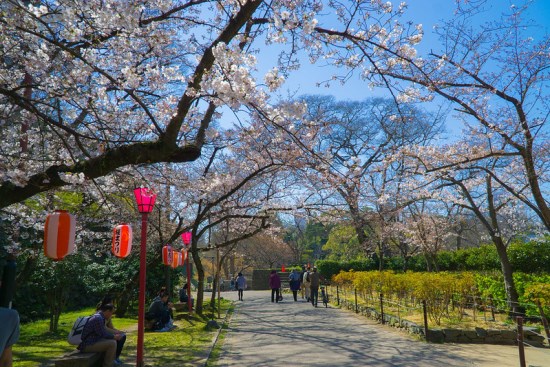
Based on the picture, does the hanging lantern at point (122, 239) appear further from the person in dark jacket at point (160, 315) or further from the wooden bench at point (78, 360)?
the wooden bench at point (78, 360)

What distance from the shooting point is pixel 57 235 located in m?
6.82

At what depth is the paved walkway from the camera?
7.45 metres

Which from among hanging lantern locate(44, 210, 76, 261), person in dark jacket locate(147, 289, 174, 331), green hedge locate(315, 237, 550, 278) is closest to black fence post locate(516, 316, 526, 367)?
hanging lantern locate(44, 210, 76, 261)

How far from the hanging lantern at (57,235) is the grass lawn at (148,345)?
86.5 inches

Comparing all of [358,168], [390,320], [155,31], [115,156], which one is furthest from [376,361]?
[155,31]

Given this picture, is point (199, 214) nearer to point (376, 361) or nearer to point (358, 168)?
point (358, 168)

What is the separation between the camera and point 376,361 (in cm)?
754

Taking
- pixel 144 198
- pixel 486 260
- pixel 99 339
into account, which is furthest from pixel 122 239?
pixel 486 260

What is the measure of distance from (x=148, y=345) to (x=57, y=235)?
12.5 feet

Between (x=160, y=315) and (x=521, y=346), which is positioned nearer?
(x=521, y=346)

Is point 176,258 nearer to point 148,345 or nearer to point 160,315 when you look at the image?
point 160,315

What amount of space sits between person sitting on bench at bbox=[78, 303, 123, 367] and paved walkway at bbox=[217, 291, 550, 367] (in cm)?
199

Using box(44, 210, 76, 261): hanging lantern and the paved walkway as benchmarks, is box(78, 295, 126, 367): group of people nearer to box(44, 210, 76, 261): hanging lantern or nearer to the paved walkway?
box(44, 210, 76, 261): hanging lantern

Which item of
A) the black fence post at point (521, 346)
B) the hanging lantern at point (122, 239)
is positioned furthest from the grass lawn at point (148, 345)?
the black fence post at point (521, 346)
